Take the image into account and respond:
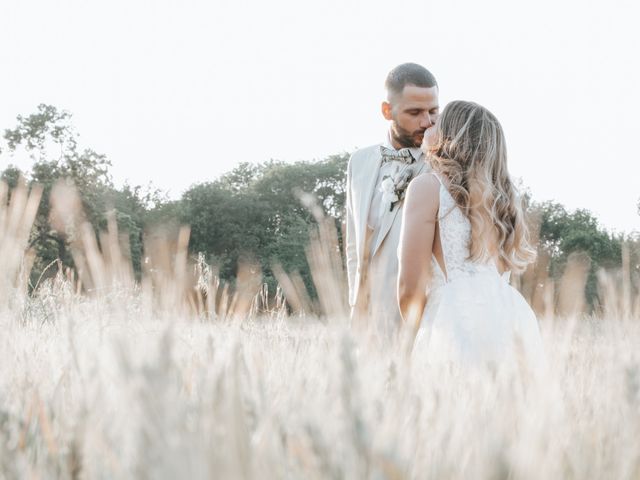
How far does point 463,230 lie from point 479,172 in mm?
340

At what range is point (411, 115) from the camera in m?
5.98

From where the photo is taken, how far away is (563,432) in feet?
4.90

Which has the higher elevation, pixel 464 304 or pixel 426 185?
pixel 426 185

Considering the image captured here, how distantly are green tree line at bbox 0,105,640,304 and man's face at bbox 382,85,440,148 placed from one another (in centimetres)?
2618

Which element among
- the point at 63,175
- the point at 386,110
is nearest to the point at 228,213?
the point at 63,175

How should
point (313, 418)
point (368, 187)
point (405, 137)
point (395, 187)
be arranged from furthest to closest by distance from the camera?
point (405, 137)
point (368, 187)
point (395, 187)
point (313, 418)

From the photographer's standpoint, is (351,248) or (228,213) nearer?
(351,248)

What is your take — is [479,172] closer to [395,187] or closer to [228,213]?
[395,187]

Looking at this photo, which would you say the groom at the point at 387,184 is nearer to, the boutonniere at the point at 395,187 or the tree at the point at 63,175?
the boutonniere at the point at 395,187

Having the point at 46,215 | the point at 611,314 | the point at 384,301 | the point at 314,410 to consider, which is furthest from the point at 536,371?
the point at 46,215

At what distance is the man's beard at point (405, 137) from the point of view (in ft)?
19.5

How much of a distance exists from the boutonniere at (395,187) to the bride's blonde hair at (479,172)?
120 centimetres

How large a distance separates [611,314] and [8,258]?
2.70 meters

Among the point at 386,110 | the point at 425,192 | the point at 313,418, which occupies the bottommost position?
the point at 313,418
